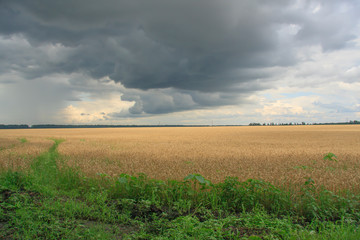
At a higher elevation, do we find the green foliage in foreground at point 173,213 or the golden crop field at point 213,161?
the golden crop field at point 213,161

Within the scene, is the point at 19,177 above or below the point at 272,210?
above

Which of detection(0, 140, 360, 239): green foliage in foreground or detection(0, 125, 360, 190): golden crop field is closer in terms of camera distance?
detection(0, 140, 360, 239): green foliage in foreground

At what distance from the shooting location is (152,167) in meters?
10.6

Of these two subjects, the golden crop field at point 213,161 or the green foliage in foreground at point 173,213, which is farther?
the golden crop field at point 213,161

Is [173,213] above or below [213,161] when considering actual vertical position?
below

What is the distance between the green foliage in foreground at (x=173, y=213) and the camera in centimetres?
448

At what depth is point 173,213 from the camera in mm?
5656

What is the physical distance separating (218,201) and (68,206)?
3.98 metres

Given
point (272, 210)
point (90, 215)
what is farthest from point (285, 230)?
point (90, 215)

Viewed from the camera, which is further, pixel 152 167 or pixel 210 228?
pixel 152 167

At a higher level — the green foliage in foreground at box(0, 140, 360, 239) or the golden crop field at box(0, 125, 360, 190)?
the golden crop field at box(0, 125, 360, 190)

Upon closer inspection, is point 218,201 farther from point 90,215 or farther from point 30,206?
point 30,206

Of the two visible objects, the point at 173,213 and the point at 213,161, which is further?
the point at 213,161

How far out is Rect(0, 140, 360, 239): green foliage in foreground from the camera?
4.48 metres
